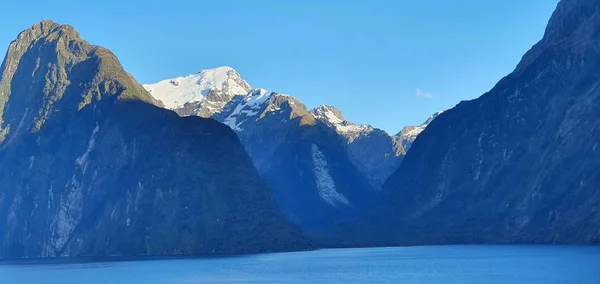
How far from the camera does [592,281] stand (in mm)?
193625

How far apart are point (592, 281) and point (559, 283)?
24.1ft

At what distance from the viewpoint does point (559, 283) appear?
19925 cm
